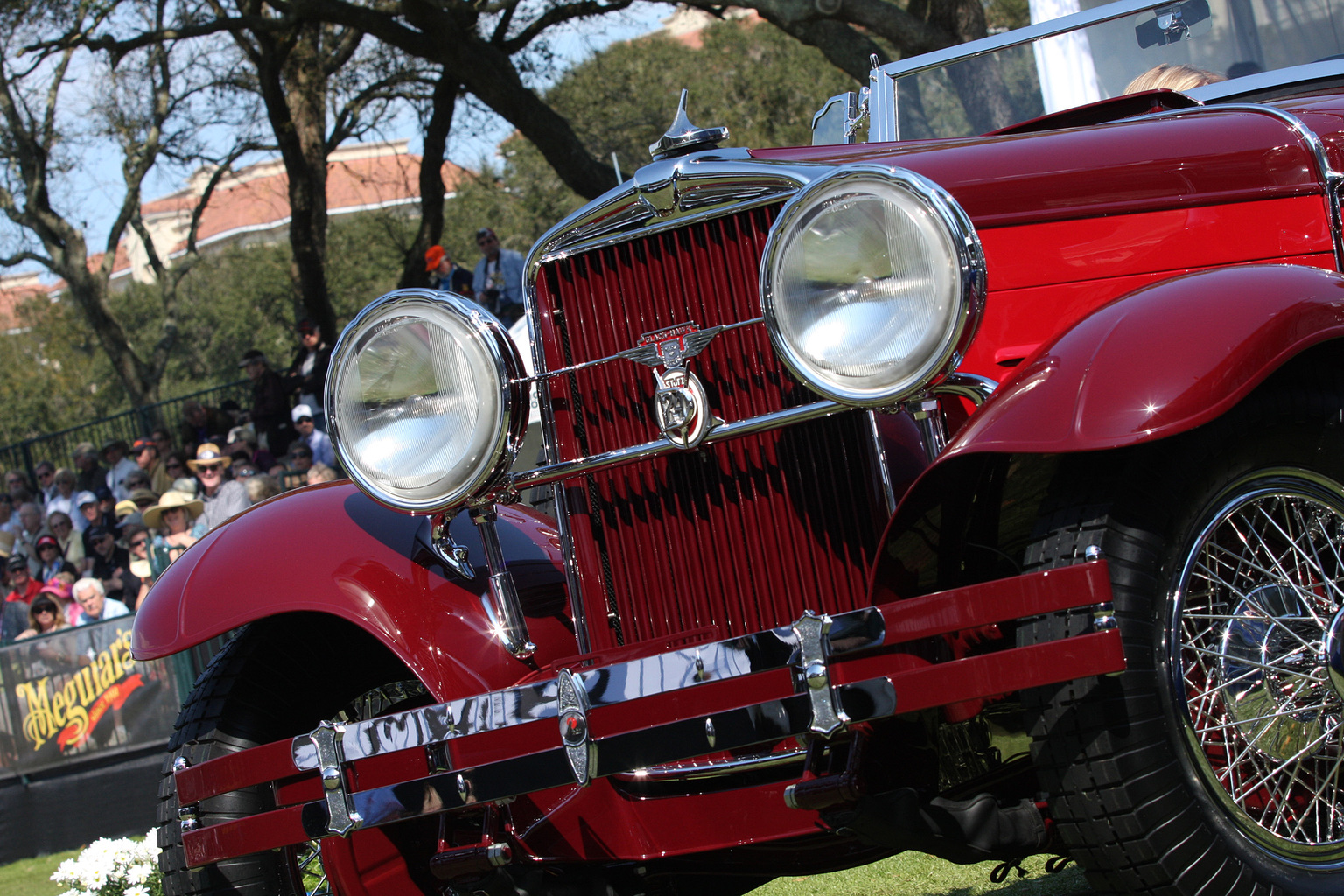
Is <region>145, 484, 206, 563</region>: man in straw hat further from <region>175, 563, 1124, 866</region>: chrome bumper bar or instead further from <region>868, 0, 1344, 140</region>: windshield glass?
<region>175, 563, 1124, 866</region>: chrome bumper bar

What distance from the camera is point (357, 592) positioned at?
8.20 ft

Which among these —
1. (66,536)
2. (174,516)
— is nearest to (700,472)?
(174,516)

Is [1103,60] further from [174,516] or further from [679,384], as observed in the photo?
[174,516]

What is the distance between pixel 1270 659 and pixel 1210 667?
0.31ft

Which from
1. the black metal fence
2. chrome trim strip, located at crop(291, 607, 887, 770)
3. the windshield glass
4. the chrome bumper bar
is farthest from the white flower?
the black metal fence

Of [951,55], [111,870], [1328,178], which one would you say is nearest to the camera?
[1328,178]

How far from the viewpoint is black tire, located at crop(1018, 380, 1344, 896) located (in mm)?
1825

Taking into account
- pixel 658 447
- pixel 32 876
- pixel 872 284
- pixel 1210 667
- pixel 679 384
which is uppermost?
pixel 872 284

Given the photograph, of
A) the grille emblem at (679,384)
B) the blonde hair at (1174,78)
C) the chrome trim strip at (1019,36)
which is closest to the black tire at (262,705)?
the grille emblem at (679,384)

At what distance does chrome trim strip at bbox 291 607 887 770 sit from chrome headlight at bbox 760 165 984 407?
1.26 feet

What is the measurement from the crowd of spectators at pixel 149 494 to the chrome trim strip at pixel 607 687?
5382mm

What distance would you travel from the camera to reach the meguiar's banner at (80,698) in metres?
6.98

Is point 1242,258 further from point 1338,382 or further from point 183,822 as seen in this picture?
point 183,822

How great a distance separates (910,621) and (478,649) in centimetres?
95
